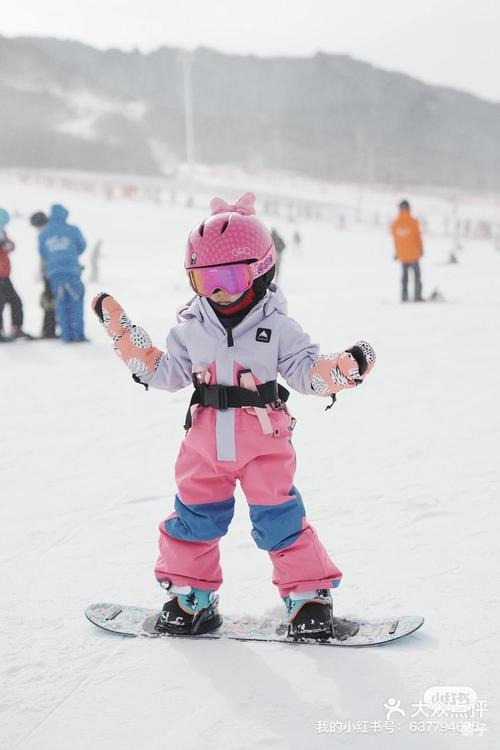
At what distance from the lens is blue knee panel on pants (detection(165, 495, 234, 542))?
260 centimetres

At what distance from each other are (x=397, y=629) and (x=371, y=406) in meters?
3.43

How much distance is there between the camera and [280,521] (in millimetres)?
2562

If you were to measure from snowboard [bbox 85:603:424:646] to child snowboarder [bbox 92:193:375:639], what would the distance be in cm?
4

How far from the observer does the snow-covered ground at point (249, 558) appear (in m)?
2.13

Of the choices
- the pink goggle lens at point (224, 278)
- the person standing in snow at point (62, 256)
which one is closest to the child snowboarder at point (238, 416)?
the pink goggle lens at point (224, 278)

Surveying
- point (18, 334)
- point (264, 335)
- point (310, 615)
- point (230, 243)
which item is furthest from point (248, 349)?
point (18, 334)

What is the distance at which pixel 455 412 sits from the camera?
18.3ft

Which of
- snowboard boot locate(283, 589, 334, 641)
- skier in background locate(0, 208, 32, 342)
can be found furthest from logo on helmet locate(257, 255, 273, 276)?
skier in background locate(0, 208, 32, 342)

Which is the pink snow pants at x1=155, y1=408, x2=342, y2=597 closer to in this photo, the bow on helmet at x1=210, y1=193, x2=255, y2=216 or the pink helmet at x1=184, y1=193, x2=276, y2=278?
the pink helmet at x1=184, y1=193, x2=276, y2=278

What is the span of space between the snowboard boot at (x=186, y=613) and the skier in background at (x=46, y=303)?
6674 mm

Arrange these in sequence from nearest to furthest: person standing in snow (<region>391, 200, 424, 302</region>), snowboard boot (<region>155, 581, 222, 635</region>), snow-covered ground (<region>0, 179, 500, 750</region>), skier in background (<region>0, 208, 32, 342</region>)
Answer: snow-covered ground (<region>0, 179, 500, 750</region>), snowboard boot (<region>155, 581, 222, 635</region>), skier in background (<region>0, 208, 32, 342</region>), person standing in snow (<region>391, 200, 424, 302</region>)

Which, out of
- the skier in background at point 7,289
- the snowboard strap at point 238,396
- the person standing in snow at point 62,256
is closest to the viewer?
the snowboard strap at point 238,396

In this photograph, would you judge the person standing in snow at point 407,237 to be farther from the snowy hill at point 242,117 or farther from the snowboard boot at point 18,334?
the snowy hill at point 242,117

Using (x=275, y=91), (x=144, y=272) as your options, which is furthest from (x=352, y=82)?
(x=144, y=272)
